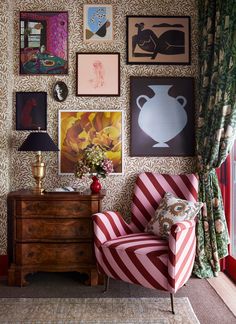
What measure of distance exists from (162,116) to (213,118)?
0.63m

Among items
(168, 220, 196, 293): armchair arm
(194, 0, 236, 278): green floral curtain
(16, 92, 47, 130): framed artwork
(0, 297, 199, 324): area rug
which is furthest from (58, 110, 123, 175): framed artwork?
(0, 297, 199, 324): area rug

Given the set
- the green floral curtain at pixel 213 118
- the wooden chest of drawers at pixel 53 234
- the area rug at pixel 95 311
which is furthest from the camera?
the wooden chest of drawers at pixel 53 234

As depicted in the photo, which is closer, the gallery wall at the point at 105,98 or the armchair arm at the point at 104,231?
the armchair arm at the point at 104,231

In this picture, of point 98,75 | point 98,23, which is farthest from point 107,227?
point 98,23

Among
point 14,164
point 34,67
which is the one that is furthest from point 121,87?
point 14,164

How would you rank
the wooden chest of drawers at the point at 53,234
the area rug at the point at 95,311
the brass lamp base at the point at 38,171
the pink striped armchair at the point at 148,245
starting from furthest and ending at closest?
the brass lamp base at the point at 38,171 < the wooden chest of drawers at the point at 53,234 < the pink striped armchair at the point at 148,245 < the area rug at the point at 95,311

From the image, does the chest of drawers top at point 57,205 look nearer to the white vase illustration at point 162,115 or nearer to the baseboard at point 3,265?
the baseboard at point 3,265

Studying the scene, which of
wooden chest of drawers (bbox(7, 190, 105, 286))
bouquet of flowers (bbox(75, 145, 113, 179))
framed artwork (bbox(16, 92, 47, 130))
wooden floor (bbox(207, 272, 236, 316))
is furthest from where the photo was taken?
framed artwork (bbox(16, 92, 47, 130))

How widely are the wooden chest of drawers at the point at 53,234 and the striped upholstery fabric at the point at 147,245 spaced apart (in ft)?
0.92

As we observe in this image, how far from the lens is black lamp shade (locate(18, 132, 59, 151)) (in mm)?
3695

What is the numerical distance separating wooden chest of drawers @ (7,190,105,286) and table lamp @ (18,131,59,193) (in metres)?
0.28

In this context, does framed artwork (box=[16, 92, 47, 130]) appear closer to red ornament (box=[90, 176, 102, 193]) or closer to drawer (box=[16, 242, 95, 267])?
red ornament (box=[90, 176, 102, 193])

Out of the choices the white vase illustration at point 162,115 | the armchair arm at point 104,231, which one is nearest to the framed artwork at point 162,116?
the white vase illustration at point 162,115

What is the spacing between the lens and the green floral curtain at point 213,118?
11.4ft
